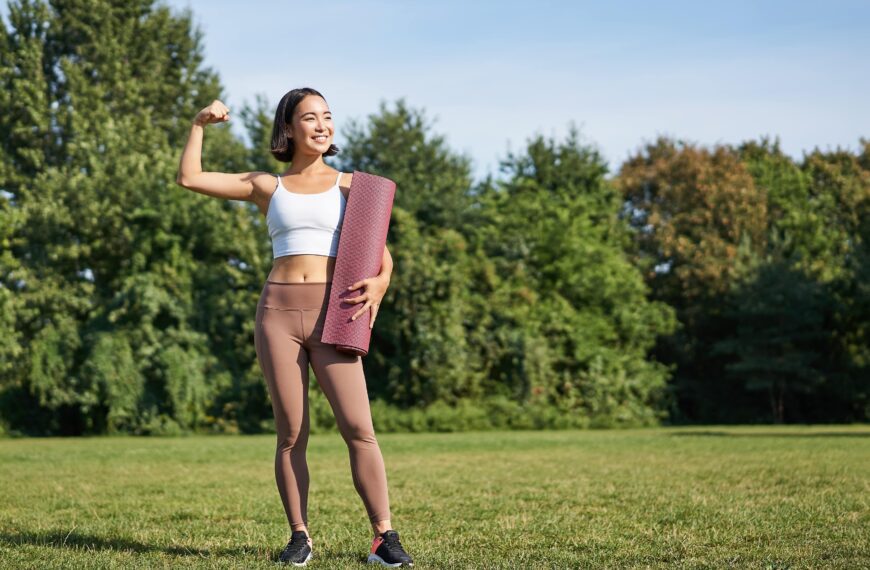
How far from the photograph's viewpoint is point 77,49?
39.8 metres

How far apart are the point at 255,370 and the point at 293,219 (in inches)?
1114

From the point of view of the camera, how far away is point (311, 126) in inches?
219

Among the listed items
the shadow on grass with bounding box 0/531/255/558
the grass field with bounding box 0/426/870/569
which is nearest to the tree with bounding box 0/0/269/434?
the grass field with bounding box 0/426/870/569

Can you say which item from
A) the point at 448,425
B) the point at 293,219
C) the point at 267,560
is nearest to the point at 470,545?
the point at 267,560

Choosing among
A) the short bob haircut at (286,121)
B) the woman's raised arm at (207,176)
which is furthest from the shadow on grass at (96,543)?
the short bob haircut at (286,121)

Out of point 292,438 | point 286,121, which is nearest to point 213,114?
→ point 286,121

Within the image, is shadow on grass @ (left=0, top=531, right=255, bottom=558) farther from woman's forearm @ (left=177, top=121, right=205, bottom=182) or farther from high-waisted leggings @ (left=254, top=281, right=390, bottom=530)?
woman's forearm @ (left=177, top=121, right=205, bottom=182)

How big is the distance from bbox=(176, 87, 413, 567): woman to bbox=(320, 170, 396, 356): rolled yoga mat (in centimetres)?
5

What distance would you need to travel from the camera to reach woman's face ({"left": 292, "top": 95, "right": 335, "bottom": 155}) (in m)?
5.57

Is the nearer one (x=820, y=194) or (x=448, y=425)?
(x=448, y=425)

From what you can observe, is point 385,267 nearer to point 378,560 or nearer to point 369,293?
point 369,293

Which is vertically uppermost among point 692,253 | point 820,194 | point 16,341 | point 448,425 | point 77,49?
point 77,49

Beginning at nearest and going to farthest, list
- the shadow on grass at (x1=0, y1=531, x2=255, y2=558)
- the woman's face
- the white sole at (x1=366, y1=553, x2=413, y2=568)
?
1. the white sole at (x1=366, y1=553, x2=413, y2=568)
2. the woman's face
3. the shadow on grass at (x1=0, y1=531, x2=255, y2=558)

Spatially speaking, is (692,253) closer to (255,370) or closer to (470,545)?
(255,370)
